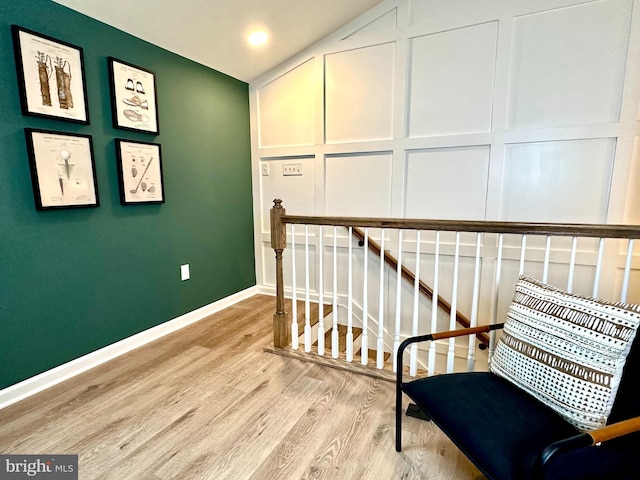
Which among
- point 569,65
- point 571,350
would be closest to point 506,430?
point 571,350

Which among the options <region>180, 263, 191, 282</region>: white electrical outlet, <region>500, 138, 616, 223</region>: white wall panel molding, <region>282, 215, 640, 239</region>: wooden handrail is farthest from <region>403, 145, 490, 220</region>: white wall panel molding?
<region>180, 263, 191, 282</region>: white electrical outlet

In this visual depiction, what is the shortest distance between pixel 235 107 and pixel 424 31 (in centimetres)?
179

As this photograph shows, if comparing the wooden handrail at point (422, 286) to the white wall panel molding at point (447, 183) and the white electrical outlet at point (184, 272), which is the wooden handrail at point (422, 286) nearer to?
the white wall panel molding at point (447, 183)

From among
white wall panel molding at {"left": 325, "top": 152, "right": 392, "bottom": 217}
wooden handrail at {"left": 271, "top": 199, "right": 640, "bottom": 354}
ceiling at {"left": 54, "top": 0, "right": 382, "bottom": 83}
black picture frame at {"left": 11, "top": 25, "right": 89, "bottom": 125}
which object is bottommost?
wooden handrail at {"left": 271, "top": 199, "right": 640, "bottom": 354}

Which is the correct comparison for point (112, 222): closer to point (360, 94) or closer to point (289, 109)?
point (289, 109)

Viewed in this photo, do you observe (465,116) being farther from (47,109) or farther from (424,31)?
(47,109)

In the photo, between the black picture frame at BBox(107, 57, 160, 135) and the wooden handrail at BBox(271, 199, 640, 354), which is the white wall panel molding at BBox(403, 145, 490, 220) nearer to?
the wooden handrail at BBox(271, 199, 640, 354)

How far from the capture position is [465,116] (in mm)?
2541

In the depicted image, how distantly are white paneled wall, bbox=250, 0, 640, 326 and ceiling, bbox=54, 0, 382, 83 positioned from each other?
0.58ft

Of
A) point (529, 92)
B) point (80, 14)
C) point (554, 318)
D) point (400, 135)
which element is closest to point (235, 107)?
point (80, 14)

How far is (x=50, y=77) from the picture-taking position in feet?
6.19

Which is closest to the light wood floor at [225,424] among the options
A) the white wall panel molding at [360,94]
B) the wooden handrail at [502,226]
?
the wooden handrail at [502,226]

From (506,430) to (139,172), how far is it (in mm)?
2566

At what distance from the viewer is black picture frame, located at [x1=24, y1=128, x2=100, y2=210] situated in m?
1.86
